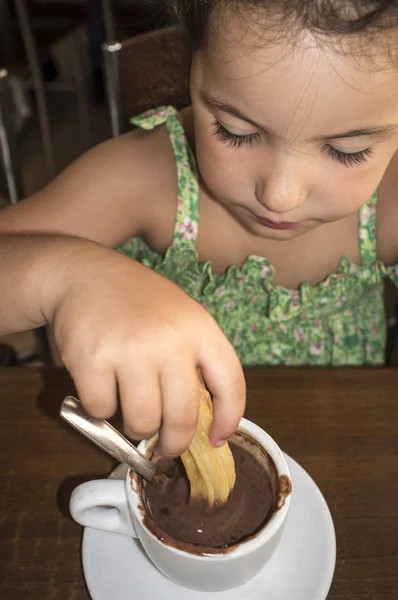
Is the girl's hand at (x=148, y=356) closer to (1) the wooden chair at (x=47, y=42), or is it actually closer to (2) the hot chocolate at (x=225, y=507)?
(2) the hot chocolate at (x=225, y=507)

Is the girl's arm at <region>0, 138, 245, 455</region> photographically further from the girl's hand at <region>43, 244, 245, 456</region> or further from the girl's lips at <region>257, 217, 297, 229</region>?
the girl's lips at <region>257, 217, 297, 229</region>

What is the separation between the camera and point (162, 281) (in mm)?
482

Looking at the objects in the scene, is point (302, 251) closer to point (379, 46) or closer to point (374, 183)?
point (374, 183)

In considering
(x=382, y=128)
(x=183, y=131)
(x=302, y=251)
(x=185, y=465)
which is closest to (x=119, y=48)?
(x=183, y=131)

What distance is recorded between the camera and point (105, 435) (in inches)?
19.1

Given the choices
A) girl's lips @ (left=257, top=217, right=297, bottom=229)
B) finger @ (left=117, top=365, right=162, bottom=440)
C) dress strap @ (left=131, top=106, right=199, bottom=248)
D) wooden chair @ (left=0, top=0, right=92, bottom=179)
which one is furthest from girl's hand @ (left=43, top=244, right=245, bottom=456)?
wooden chair @ (left=0, top=0, right=92, bottom=179)

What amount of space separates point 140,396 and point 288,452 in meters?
0.27

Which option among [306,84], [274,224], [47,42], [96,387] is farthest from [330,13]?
[47,42]

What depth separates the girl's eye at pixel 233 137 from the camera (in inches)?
24.0

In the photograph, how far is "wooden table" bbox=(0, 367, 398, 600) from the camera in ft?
1.91

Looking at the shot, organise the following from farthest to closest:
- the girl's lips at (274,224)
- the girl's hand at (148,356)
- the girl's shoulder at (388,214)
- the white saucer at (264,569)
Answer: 1. the girl's shoulder at (388,214)
2. the girl's lips at (274,224)
3. the white saucer at (264,569)
4. the girl's hand at (148,356)

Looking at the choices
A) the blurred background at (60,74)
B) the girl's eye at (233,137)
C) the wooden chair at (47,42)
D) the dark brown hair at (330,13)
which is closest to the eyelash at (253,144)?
the girl's eye at (233,137)

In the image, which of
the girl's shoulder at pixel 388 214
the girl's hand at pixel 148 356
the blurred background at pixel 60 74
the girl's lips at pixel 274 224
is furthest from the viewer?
the blurred background at pixel 60 74

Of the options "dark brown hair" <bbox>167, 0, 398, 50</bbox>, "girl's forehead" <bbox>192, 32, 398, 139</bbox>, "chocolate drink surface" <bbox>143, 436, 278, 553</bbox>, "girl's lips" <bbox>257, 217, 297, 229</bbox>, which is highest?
"dark brown hair" <bbox>167, 0, 398, 50</bbox>
